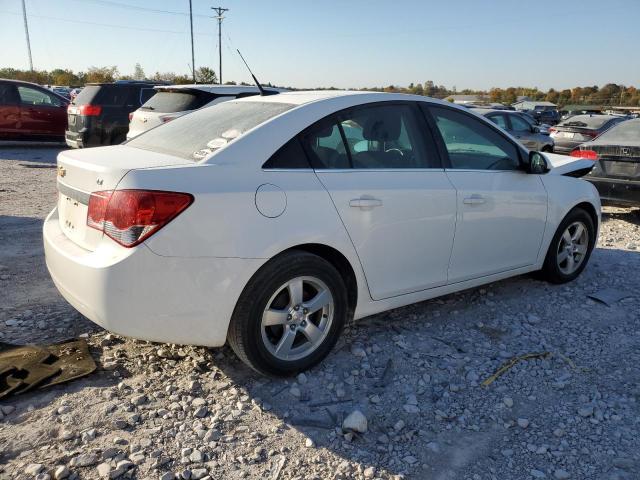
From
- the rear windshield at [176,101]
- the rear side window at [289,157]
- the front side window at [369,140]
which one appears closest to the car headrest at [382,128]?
the front side window at [369,140]

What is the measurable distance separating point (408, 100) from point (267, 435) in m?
2.42

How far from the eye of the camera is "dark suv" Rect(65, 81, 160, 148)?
1169cm

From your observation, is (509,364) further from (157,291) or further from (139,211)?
(139,211)

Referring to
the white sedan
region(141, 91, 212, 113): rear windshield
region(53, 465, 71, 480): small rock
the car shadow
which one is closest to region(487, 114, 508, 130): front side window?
region(141, 91, 212, 113): rear windshield

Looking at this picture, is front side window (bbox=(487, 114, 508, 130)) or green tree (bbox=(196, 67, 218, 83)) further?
green tree (bbox=(196, 67, 218, 83))

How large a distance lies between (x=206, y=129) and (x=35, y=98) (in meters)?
12.3

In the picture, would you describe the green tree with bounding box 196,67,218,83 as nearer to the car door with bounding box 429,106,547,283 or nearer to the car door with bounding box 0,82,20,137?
the car door with bounding box 0,82,20,137

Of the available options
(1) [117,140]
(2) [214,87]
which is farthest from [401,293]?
(1) [117,140]

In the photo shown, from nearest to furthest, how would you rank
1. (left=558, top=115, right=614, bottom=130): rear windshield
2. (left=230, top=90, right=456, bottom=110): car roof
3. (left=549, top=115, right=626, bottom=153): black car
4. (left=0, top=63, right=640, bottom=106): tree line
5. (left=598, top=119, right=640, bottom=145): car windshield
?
(left=230, top=90, right=456, bottom=110): car roof → (left=598, top=119, right=640, bottom=145): car windshield → (left=549, top=115, right=626, bottom=153): black car → (left=558, top=115, right=614, bottom=130): rear windshield → (left=0, top=63, right=640, bottom=106): tree line

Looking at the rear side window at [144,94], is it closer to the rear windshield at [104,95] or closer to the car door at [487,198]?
the rear windshield at [104,95]

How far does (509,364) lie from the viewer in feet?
11.5

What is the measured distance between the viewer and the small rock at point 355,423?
9.03ft

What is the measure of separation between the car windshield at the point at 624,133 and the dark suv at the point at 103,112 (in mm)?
9356

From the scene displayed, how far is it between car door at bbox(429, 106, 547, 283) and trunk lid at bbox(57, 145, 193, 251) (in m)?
1.93
